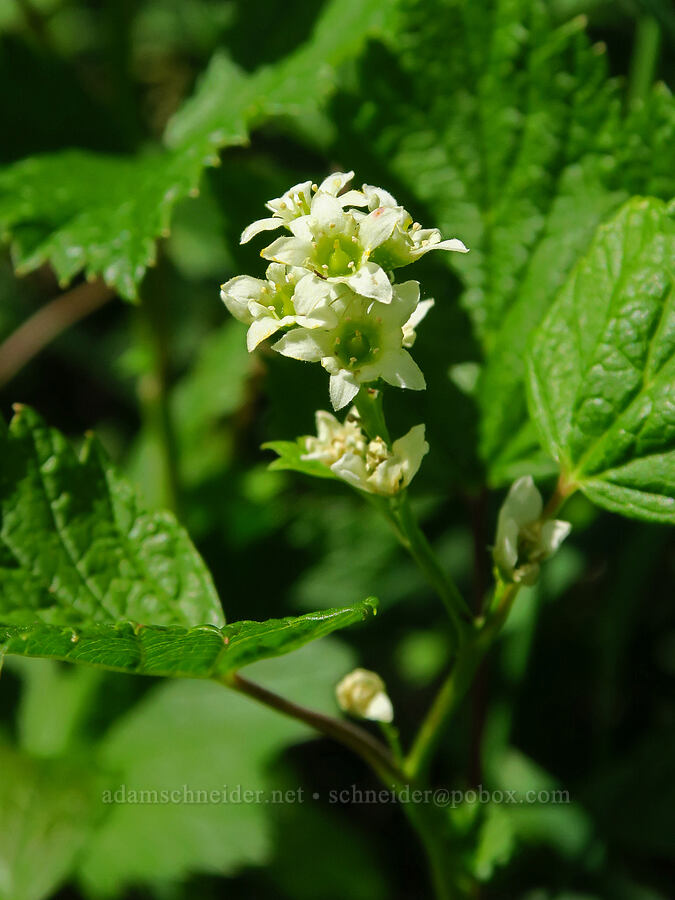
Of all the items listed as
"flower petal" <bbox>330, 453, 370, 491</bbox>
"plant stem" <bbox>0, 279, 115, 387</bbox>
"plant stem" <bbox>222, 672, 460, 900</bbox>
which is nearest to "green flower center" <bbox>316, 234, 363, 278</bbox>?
"flower petal" <bbox>330, 453, 370, 491</bbox>

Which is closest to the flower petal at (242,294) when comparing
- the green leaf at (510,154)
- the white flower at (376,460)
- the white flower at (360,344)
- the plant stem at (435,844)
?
the white flower at (360,344)

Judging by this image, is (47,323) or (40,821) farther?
(47,323)

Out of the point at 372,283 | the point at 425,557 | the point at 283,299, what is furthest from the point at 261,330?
the point at 425,557

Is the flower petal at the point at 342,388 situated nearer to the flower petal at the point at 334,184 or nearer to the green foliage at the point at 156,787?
the flower petal at the point at 334,184

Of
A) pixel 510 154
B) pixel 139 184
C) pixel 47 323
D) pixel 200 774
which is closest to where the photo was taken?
pixel 510 154

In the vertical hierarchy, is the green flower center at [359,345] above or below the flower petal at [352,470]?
above

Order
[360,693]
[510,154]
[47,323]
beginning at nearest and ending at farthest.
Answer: [360,693]
[510,154]
[47,323]

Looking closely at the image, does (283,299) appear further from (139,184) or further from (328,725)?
(139,184)

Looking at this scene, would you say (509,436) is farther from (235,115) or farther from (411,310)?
(235,115)
